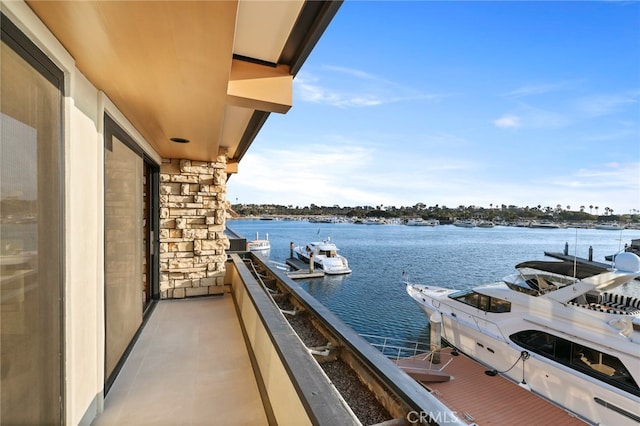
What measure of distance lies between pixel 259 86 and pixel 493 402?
22.4 feet

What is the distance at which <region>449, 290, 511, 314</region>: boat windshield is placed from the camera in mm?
6949

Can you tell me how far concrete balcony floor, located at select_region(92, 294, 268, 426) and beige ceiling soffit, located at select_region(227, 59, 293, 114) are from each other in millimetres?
2272

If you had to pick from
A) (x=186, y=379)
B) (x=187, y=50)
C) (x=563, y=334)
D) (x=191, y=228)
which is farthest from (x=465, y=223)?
(x=187, y=50)

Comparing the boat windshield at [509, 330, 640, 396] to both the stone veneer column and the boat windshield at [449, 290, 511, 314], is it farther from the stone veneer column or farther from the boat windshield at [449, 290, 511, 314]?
the stone veneer column

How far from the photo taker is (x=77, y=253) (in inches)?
61.9

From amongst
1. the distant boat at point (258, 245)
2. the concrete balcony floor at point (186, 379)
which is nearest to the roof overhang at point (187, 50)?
the concrete balcony floor at point (186, 379)

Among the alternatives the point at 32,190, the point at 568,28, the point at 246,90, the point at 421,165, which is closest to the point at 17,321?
the point at 32,190

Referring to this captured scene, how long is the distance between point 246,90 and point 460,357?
8031 millimetres

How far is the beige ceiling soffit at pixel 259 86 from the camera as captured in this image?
2.07 m

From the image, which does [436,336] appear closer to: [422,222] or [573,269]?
[573,269]

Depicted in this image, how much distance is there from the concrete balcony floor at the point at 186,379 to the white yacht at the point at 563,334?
18.0ft

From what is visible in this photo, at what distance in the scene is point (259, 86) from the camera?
213 centimetres

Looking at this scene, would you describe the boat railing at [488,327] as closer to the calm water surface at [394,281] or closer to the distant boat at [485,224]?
the calm water surface at [394,281]

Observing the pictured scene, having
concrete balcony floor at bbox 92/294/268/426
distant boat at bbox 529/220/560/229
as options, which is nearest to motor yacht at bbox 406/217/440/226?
distant boat at bbox 529/220/560/229
